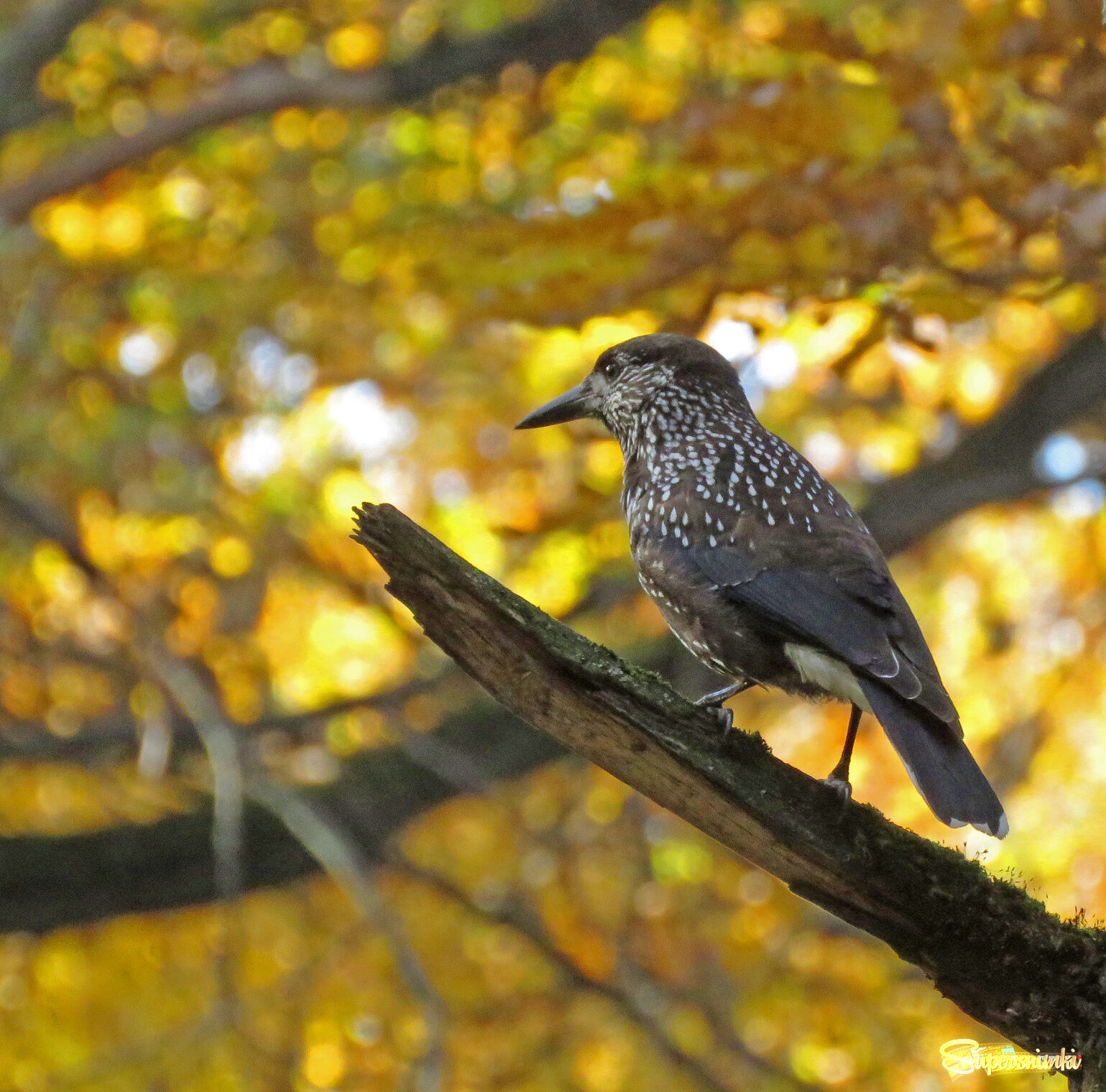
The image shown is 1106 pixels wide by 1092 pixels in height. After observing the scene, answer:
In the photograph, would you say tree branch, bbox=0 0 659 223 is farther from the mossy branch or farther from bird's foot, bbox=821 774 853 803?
bird's foot, bbox=821 774 853 803

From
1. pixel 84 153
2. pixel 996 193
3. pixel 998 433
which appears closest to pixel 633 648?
pixel 998 433

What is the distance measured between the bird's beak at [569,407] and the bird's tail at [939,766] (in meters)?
1.88

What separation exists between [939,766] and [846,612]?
48 cm

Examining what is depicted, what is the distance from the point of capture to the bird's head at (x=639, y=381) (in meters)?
4.51

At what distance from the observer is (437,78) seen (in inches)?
275

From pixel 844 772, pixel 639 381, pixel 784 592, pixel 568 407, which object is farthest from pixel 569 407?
pixel 844 772

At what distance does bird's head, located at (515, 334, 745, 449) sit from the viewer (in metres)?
4.51

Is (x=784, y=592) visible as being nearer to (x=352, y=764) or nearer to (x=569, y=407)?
(x=569, y=407)

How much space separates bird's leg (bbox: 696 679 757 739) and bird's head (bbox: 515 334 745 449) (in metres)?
1.33

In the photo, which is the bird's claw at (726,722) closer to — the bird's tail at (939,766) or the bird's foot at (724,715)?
the bird's foot at (724,715)

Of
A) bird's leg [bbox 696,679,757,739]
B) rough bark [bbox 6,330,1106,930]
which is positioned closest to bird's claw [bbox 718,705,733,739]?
bird's leg [bbox 696,679,757,739]

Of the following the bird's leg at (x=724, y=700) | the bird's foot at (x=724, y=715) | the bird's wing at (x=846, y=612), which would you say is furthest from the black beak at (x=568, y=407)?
the bird's foot at (x=724, y=715)

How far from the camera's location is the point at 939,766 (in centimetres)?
291

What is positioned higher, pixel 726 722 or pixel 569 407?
pixel 726 722
